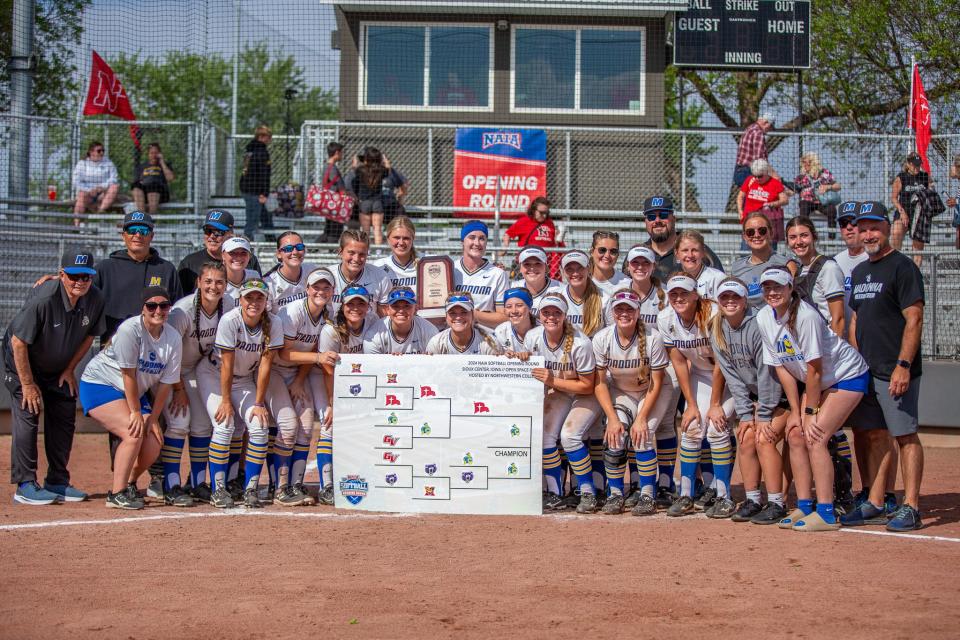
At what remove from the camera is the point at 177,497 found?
7.82 meters

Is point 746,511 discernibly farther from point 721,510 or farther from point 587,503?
point 587,503

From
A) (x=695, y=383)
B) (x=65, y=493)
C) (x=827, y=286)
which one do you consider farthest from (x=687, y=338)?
(x=65, y=493)

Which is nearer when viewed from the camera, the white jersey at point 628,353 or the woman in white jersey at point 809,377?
the woman in white jersey at point 809,377

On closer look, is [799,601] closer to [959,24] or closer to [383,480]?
[383,480]

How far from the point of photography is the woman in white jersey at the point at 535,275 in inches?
324

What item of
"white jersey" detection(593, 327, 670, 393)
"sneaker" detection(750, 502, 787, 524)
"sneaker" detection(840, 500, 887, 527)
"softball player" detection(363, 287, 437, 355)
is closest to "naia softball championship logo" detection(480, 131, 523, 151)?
"softball player" detection(363, 287, 437, 355)

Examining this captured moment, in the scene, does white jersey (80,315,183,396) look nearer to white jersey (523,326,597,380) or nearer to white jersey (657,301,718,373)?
white jersey (523,326,597,380)

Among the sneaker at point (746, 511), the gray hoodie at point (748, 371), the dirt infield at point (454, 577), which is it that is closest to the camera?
the dirt infield at point (454, 577)

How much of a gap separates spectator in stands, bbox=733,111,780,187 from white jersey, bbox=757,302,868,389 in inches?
294

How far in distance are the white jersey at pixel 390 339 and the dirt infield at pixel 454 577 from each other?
130 centimetres

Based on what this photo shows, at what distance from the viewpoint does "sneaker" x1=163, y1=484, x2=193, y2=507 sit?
25.4 ft

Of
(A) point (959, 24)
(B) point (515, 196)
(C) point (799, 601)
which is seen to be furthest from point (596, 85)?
(C) point (799, 601)

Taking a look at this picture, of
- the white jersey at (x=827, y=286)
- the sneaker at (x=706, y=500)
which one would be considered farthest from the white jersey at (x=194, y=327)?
the white jersey at (x=827, y=286)

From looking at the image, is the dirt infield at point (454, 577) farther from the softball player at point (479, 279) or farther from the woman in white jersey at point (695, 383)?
the softball player at point (479, 279)
